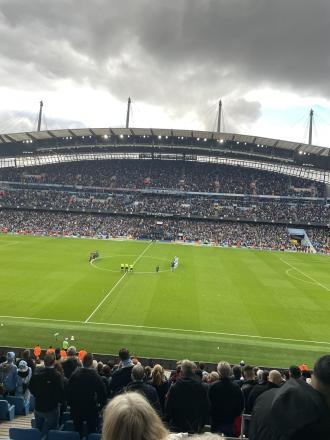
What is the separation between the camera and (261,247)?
242 feet

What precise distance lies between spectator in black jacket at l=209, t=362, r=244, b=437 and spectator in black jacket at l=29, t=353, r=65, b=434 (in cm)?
321

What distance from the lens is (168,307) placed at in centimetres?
2927

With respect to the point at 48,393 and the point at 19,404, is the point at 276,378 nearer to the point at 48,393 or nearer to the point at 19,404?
the point at 48,393

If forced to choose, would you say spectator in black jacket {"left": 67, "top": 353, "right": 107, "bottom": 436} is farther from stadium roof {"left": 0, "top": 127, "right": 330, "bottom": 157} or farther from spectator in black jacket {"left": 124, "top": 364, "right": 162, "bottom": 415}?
stadium roof {"left": 0, "top": 127, "right": 330, "bottom": 157}

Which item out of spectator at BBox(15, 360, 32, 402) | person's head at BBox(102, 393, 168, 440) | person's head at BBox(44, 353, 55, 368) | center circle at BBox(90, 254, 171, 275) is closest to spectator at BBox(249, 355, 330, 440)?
person's head at BBox(102, 393, 168, 440)

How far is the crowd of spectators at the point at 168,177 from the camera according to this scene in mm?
96562

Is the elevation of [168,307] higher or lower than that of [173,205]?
lower

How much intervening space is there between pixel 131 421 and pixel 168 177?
101 meters

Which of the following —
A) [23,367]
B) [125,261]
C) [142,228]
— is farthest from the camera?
[142,228]

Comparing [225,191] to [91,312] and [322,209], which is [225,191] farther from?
[91,312]

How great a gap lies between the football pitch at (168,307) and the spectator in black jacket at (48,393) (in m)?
12.9

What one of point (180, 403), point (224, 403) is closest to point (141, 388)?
point (180, 403)

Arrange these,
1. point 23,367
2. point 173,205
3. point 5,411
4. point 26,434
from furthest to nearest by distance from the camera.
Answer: point 173,205
point 23,367
point 5,411
point 26,434

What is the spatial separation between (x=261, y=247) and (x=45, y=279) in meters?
48.6
